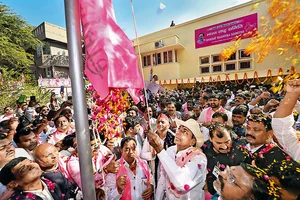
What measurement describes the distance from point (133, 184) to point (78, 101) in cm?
142

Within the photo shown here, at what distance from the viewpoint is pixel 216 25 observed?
1498 cm

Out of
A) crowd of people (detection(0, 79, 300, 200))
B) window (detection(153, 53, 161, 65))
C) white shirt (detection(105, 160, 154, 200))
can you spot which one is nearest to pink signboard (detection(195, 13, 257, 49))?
window (detection(153, 53, 161, 65))

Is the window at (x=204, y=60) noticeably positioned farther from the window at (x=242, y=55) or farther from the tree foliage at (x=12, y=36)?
the tree foliage at (x=12, y=36)

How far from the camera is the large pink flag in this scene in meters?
1.15

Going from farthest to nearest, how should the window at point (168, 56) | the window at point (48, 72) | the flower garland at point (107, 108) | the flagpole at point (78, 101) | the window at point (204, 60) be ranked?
the window at point (48, 72) → the window at point (168, 56) → the window at point (204, 60) → the flower garland at point (107, 108) → the flagpole at point (78, 101)

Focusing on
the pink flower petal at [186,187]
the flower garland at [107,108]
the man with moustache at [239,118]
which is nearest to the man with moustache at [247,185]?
the pink flower petal at [186,187]

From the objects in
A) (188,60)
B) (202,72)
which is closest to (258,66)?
(202,72)

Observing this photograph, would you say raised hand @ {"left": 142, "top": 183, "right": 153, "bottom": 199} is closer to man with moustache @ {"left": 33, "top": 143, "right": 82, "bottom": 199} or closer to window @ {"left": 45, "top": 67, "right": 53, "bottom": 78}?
man with moustache @ {"left": 33, "top": 143, "right": 82, "bottom": 199}

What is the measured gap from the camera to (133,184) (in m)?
2.09

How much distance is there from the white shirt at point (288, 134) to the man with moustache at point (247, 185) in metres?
0.73

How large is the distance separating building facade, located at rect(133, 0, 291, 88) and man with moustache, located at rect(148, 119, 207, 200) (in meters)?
12.0

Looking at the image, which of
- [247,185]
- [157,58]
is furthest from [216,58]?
[247,185]

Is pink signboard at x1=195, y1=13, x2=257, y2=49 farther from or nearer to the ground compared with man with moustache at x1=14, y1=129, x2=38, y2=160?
farther from the ground

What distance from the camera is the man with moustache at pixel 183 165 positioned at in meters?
1.58
